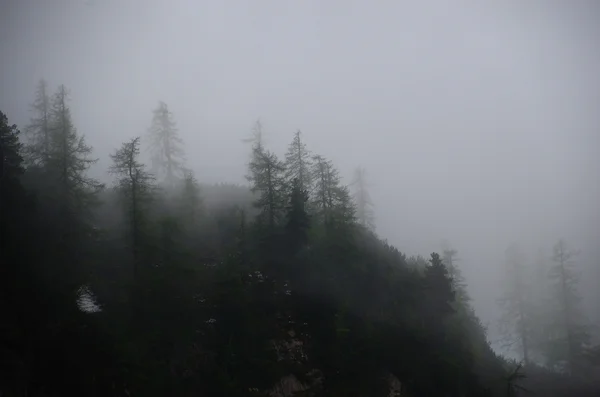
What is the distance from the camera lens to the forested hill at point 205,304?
14.0 meters

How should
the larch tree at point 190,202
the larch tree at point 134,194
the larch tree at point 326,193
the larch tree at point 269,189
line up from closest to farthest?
the larch tree at point 134,194
the larch tree at point 269,189
the larch tree at point 326,193
the larch tree at point 190,202

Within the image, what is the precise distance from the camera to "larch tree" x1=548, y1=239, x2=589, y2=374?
36.7 m

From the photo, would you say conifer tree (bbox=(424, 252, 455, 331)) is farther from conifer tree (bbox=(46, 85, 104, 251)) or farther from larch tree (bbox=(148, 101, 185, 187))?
larch tree (bbox=(148, 101, 185, 187))

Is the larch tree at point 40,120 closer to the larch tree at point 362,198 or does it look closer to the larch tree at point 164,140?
the larch tree at point 164,140

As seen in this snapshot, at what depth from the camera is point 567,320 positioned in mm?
38375

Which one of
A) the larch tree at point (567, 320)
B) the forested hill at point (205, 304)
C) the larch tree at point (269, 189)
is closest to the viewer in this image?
the forested hill at point (205, 304)

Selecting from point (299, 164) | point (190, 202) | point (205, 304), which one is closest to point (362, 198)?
point (299, 164)

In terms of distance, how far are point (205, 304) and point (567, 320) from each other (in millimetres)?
39389

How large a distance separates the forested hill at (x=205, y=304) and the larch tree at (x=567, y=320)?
885cm

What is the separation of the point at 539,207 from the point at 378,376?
372ft

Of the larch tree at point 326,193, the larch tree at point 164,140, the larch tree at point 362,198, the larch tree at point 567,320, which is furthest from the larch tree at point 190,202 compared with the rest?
the larch tree at point 567,320

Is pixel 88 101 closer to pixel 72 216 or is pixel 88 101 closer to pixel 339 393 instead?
pixel 72 216

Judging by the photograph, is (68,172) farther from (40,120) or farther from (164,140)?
(164,140)

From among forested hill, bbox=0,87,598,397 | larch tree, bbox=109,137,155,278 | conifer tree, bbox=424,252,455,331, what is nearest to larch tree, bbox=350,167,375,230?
forested hill, bbox=0,87,598,397
